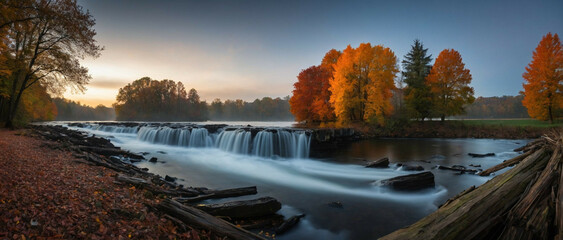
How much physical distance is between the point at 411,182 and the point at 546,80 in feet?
106

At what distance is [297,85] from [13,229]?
35964mm

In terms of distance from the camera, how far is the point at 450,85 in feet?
112

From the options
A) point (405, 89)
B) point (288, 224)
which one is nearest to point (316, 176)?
point (288, 224)

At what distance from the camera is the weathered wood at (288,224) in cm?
600

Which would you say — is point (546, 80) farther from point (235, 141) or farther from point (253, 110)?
point (253, 110)

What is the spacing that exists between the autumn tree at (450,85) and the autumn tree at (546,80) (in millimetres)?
5839

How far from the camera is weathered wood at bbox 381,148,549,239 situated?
11.4 ft

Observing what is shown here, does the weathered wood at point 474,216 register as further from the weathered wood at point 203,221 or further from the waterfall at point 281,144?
the waterfall at point 281,144

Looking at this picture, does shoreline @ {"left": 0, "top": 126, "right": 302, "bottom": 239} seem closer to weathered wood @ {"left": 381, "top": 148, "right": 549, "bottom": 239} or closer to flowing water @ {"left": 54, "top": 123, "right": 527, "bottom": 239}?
flowing water @ {"left": 54, "top": 123, "right": 527, "bottom": 239}

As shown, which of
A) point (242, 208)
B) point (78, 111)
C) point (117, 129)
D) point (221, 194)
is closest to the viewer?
point (242, 208)

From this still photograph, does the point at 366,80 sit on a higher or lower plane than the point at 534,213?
higher

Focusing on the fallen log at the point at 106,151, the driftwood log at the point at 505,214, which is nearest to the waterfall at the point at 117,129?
the fallen log at the point at 106,151

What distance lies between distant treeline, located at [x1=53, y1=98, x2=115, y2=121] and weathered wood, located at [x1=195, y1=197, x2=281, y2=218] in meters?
142

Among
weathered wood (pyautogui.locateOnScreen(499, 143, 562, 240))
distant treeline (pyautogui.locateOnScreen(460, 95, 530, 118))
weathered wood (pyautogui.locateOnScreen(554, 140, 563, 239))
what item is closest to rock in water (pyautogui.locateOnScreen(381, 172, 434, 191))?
weathered wood (pyautogui.locateOnScreen(499, 143, 562, 240))
